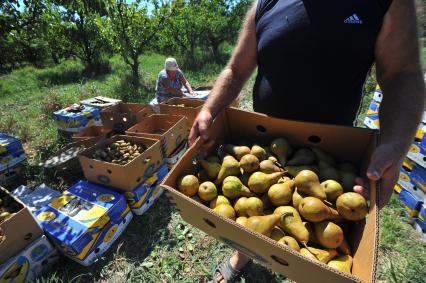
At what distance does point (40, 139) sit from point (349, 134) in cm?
582

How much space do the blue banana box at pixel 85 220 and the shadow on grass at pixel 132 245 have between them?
3.5 inches

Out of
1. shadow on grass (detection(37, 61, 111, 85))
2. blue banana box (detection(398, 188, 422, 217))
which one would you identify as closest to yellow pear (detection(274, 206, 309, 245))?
blue banana box (detection(398, 188, 422, 217))

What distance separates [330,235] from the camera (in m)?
1.10

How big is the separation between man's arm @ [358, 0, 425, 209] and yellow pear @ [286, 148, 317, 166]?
1.15 ft

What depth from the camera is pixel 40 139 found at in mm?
5277

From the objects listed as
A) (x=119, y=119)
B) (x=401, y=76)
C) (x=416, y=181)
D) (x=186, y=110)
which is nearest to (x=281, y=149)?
(x=401, y=76)

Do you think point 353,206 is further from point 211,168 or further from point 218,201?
point 211,168

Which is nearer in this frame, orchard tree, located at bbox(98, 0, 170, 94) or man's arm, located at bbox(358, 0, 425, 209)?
man's arm, located at bbox(358, 0, 425, 209)

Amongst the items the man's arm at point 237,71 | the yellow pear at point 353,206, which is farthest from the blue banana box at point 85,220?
the yellow pear at point 353,206

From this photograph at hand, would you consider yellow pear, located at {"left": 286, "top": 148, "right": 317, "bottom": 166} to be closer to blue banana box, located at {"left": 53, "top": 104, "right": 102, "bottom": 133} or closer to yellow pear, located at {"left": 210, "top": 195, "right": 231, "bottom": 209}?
yellow pear, located at {"left": 210, "top": 195, "right": 231, "bottom": 209}

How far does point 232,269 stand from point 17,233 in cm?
203

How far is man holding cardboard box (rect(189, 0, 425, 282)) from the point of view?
53.5 inches

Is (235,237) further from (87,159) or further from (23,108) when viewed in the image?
(23,108)

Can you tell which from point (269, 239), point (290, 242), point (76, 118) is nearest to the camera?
point (269, 239)
